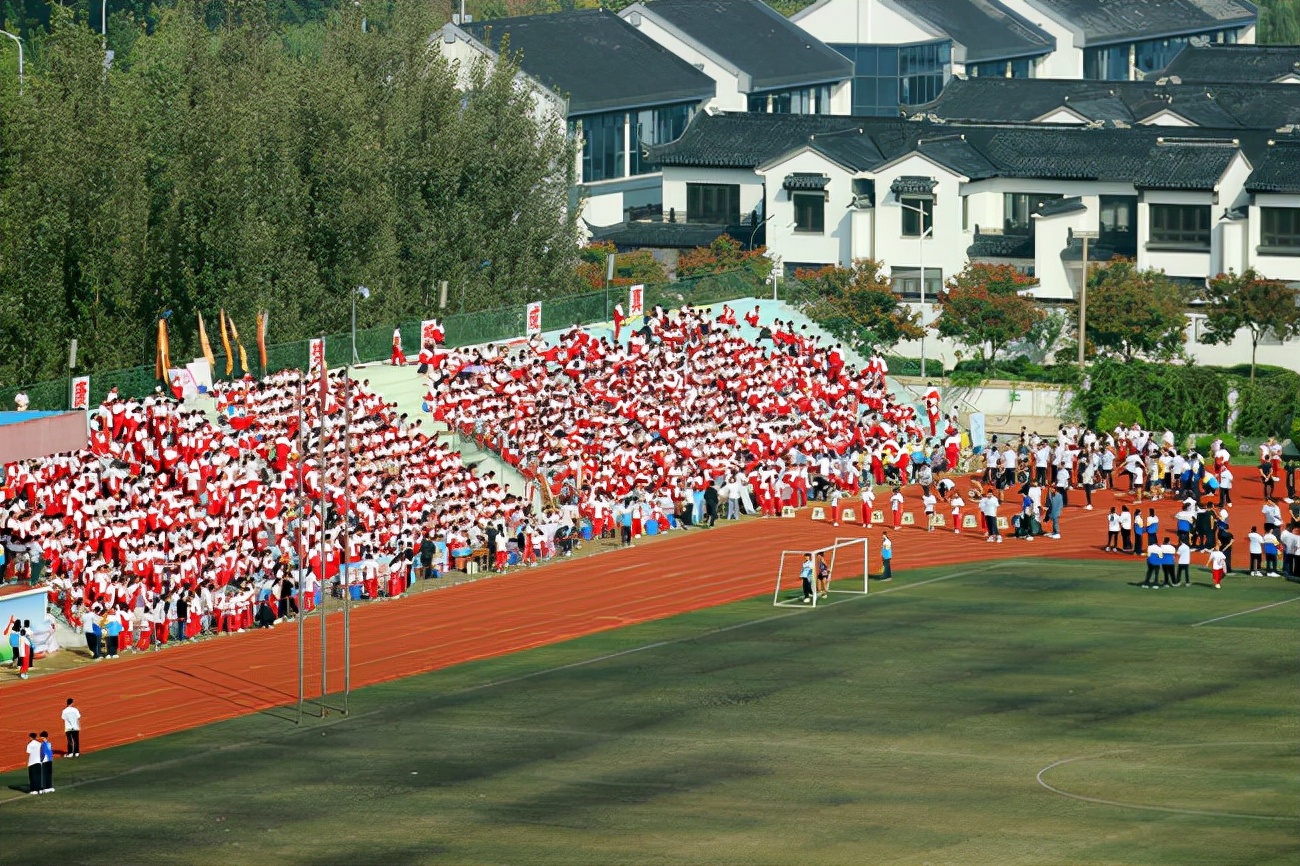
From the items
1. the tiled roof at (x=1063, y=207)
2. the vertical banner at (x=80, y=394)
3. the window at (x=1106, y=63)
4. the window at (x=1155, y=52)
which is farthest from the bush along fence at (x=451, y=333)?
the window at (x=1155, y=52)

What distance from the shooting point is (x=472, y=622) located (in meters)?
60.8

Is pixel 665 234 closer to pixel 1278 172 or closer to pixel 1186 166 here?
pixel 1186 166

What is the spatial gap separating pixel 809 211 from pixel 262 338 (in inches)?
1623

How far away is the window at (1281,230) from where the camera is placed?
98938mm

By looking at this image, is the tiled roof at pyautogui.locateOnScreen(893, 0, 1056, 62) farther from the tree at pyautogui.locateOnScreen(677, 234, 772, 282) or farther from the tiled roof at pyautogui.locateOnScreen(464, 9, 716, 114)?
the tree at pyautogui.locateOnScreen(677, 234, 772, 282)

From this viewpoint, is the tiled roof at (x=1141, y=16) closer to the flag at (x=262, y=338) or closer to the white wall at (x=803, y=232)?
the white wall at (x=803, y=232)

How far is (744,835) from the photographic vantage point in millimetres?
41906

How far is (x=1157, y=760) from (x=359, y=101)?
141 ft

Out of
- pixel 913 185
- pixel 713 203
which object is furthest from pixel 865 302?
pixel 713 203

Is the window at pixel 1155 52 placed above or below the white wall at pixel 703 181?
above

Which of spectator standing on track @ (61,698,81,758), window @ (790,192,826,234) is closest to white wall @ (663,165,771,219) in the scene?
window @ (790,192,826,234)

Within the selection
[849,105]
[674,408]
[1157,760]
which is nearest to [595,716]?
[1157,760]

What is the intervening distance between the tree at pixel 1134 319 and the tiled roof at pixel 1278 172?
874 cm

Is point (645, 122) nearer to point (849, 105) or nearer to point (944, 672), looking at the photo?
point (849, 105)
